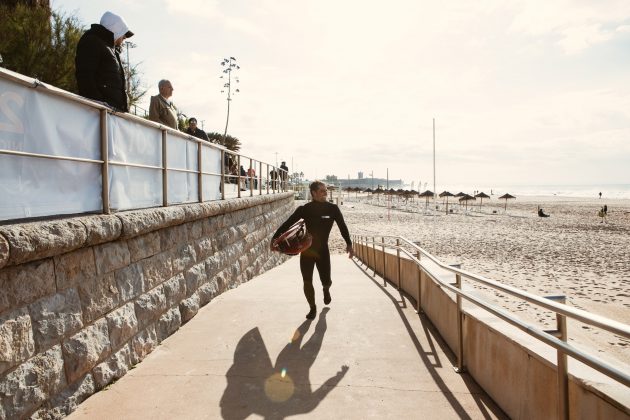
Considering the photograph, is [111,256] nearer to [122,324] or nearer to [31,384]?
[122,324]

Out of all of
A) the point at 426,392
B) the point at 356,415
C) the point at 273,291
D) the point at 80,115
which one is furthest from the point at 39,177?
the point at 273,291

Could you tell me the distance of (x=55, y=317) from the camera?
3.05m

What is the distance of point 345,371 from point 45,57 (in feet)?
50.2

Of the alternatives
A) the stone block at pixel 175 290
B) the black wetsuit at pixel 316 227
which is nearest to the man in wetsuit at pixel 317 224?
the black wetsuit at pixel 316 227

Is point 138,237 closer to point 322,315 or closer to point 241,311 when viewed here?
point 241,311

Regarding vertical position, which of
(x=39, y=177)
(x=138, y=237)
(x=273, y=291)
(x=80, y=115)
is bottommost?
(x=273, y=291)

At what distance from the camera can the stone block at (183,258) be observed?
17.2 ft

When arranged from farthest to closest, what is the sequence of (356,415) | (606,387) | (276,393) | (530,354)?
(276,393), (356,415), (530,354), (606,387)

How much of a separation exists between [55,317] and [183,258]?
8.03ft

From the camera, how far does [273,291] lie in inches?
296

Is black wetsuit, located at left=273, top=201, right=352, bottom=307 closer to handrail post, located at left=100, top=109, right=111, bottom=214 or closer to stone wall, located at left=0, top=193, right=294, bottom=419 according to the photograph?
stone wall, located at left=0, top=193, right=294, bottom=419

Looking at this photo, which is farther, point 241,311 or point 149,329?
point 241,311

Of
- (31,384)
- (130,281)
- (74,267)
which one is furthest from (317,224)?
(31,384)

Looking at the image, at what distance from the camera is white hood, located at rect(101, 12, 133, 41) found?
4570 millimetres
